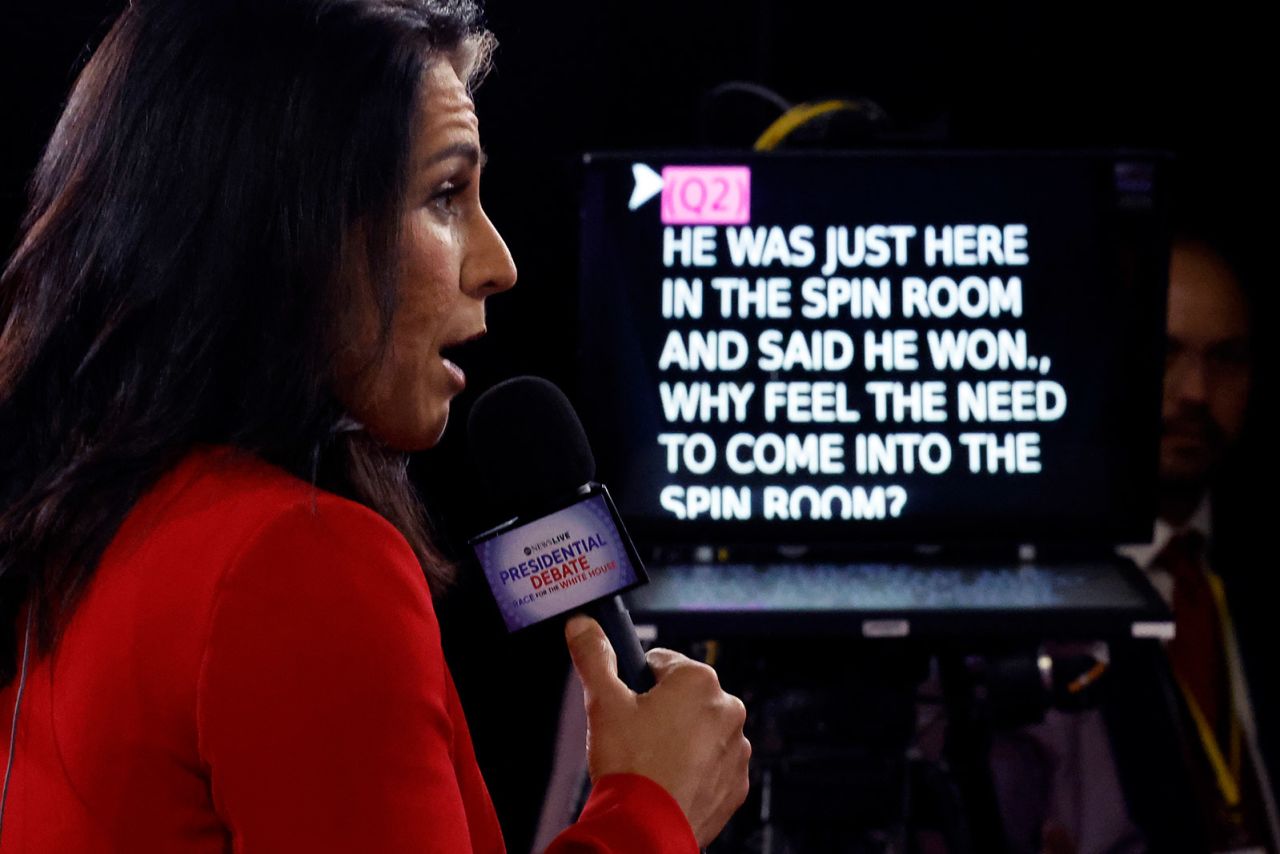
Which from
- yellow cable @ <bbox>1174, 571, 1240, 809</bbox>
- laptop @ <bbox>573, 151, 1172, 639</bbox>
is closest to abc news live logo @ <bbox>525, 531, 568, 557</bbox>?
laptop @ <bbox>573, 151, 1172, 639</bbox>

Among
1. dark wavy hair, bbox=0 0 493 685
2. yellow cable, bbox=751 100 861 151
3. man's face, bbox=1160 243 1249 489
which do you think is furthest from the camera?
man's face, bbox=1160 243 1249 489

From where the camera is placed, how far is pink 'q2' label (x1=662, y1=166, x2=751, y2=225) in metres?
1.65

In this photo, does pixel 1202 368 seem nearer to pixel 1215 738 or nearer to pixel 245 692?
pixel 1215 738

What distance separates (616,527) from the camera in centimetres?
86

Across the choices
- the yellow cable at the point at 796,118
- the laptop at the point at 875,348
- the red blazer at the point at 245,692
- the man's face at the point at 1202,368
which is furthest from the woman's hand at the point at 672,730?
the man's face at the point at 1202,368

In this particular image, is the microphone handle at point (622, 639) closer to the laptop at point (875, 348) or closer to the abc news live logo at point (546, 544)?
the abc news live logo at point (546, 544)

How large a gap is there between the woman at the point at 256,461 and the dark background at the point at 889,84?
1605 millimetres

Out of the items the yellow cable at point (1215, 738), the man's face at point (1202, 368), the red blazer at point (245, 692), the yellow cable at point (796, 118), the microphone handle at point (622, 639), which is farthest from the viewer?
the man's face at point (1202, 368)

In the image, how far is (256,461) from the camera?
2.34ft

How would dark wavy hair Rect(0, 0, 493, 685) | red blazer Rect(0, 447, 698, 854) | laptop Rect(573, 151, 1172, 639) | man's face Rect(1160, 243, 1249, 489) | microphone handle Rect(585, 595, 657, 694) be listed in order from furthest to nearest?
1. man's face Rect(1160, 243, 1249, 489)
2. laptop Rect(573, 151, 1172, 639)
3. microphone handle Rect(585, 595, 657, 694)
4. dark wavy hair Rect(0, 0, 493, 685)
5. red blazer Rect(0, 447, 698, 854)

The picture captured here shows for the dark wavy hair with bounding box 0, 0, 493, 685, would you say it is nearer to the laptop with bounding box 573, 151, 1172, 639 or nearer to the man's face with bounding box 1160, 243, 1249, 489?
the laptop with bounding box 573, 151, 1172, 639

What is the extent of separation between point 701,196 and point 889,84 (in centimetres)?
95

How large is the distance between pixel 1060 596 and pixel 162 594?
43.5 inches

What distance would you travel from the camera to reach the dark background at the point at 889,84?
240cm
